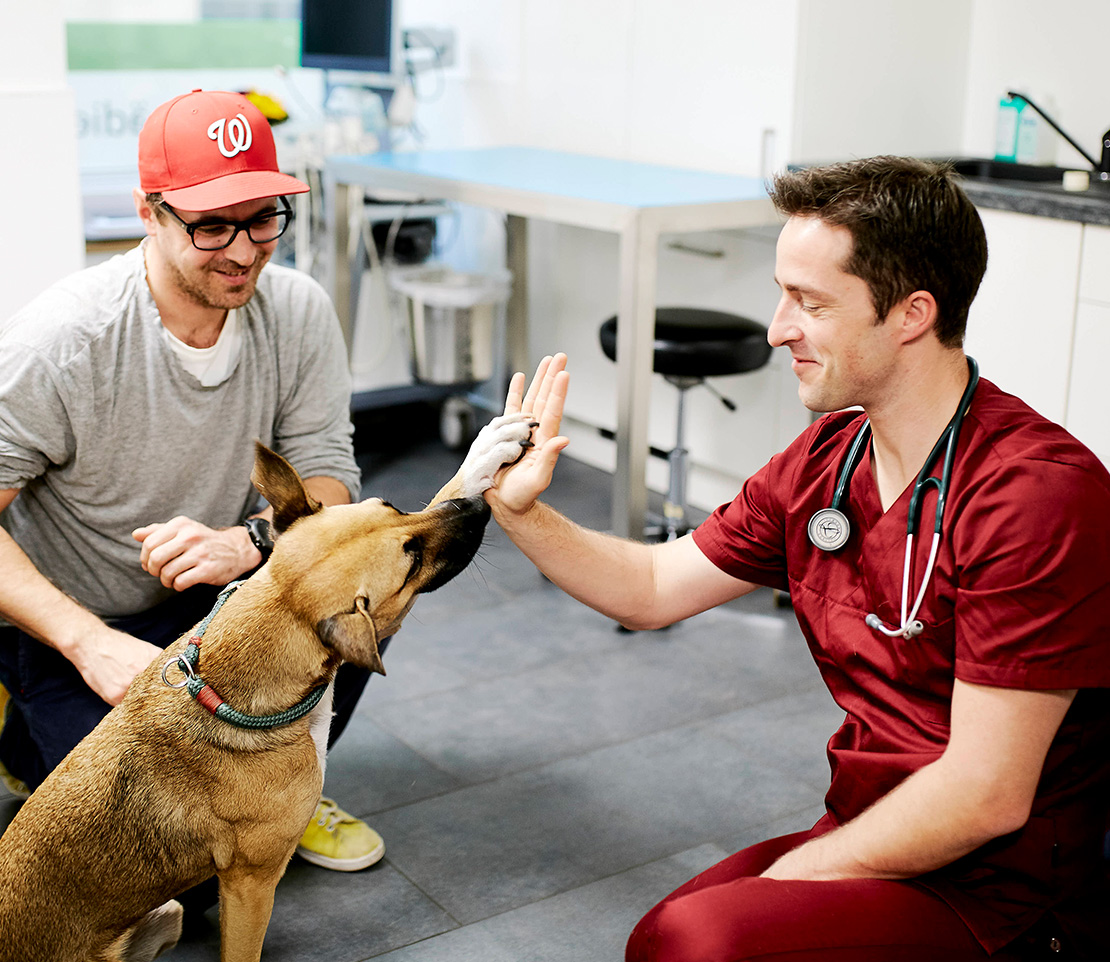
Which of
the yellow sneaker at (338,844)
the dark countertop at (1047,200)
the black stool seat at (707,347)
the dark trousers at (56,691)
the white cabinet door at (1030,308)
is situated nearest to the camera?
the dark trousers at (56,691)

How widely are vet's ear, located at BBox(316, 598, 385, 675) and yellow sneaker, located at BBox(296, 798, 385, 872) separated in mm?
854

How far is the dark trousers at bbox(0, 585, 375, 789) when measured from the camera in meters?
2.00

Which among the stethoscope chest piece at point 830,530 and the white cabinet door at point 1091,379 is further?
the white cabinet door at point 1091,379

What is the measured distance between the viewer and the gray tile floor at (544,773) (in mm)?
2064

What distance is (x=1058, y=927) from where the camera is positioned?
4.59 ft

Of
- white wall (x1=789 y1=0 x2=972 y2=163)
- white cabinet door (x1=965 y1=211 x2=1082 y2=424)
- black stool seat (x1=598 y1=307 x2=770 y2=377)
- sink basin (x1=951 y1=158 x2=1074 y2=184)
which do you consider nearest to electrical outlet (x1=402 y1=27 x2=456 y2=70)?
white wall (x1=789 y1=0 x2=972 y2=163)

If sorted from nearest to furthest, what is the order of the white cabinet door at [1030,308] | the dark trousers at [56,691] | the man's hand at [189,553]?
the man's hand at [189,553] → the dark trousers at [56,691] → the white cabinet door at [1030,308]

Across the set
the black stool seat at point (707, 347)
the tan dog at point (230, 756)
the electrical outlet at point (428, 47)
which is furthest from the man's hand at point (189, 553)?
the electrical outlet at point (428, 47)

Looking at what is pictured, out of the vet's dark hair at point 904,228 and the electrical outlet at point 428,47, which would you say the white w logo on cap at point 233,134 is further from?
the electrical outlet at point 428,47

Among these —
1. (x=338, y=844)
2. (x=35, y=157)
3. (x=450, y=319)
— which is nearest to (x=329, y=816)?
(x=338, y=844)

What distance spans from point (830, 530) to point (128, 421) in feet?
3.67

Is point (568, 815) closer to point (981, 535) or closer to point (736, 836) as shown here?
point (736, 836)

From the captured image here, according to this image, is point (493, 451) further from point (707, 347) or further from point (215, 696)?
point (707, 347)

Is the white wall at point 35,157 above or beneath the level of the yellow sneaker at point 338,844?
above
